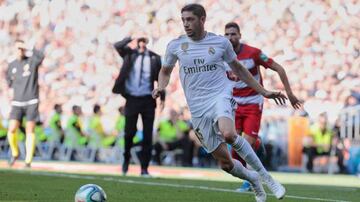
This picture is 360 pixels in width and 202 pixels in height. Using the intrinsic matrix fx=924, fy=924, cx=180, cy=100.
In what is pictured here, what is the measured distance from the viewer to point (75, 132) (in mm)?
24219

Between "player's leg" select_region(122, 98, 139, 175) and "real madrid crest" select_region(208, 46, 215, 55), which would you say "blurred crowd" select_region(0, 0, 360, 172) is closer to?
"player's leg" select_region(122, 98, 139, 175)

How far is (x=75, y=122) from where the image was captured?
2417 centimetres

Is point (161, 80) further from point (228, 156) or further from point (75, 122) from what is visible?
point (75, 122)

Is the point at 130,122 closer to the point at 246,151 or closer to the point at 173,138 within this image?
the point at 246,151

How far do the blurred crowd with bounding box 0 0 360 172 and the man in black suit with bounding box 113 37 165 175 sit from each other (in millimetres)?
8263

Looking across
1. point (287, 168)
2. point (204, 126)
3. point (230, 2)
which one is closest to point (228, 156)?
point (204, 126)

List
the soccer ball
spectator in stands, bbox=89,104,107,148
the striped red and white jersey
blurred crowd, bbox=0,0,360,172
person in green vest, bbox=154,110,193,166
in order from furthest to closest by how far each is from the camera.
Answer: spectator in stands, bbox=89,104,107,148
blurred crowd, bbox=0,0,360,172
person in green vest, bbox=154,110,193,166
the striped red and white jersey
the soccer ball

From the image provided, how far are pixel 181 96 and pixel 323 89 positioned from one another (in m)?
3.96

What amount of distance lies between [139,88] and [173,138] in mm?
8455

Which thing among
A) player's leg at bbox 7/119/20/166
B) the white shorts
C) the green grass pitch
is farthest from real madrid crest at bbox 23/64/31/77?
the white shorts

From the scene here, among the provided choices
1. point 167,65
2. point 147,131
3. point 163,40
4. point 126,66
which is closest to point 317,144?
point 163,40

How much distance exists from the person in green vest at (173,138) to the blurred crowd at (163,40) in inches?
30.8

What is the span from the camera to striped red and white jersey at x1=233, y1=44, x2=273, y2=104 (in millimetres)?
10891

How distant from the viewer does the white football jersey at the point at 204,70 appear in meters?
8.22
